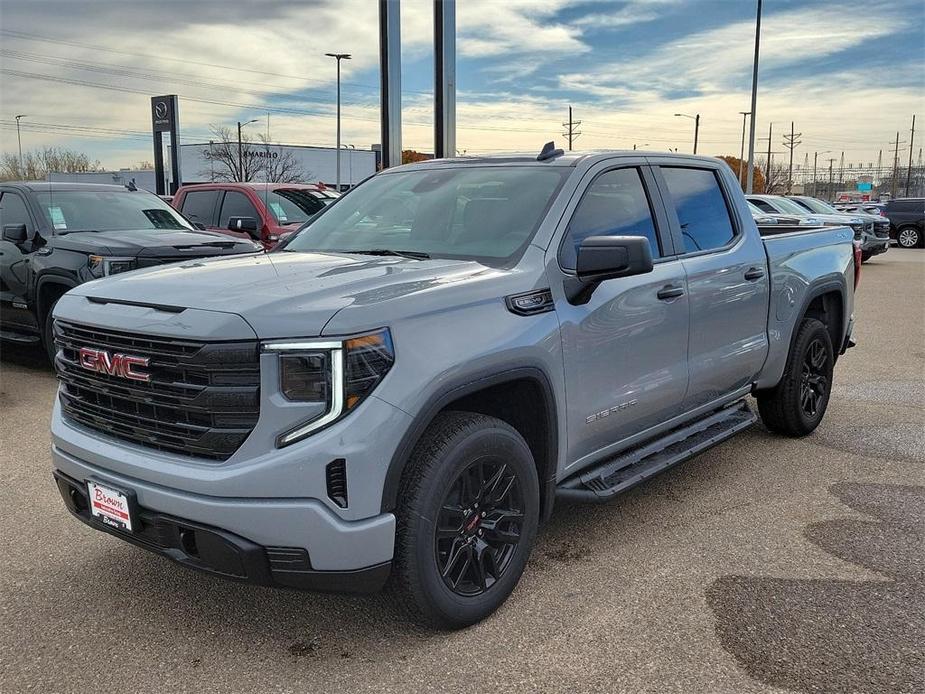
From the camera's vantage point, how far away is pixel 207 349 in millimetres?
2670

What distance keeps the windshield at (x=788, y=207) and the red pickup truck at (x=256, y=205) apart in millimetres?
11644

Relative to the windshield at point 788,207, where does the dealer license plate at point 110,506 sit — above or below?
below

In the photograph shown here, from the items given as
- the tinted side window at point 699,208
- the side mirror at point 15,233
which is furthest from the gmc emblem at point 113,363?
the side mirror at point 15,233

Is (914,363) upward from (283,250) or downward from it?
downward

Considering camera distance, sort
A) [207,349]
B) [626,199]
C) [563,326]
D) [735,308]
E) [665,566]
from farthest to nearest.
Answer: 1. [735,308]
2. [626,199]
3. [665,566]
4. [563,326]
5. [207,349]

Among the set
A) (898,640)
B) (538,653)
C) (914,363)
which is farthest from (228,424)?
(914,363)

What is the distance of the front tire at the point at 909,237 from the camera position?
29141mm

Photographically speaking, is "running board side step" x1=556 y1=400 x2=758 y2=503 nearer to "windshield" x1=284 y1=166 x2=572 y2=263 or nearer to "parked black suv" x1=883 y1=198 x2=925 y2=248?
"windshield" x1=284 y1=166 x2=572 y2=263

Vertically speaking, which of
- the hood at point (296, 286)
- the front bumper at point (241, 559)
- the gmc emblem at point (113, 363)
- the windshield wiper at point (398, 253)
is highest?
the windshield wiper at point (398, 253)

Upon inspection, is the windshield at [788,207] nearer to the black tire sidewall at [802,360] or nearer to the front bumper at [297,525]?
the black tire sidewall at [802,360]

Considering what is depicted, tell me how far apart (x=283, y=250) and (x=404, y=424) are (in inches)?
75.8

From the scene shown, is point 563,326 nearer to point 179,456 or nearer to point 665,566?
point 665,566

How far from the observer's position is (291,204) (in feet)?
37.9

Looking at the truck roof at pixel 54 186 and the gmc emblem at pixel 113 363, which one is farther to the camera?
the truck roof at pixel 54 186
